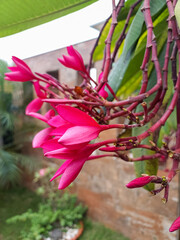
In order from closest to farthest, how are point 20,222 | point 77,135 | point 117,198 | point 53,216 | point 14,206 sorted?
point 77,135 → point 117,198 → point 53,216 → point 20,222 → point 14,206

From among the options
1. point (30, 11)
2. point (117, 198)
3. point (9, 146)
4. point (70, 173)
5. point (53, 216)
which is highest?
point (30, 11)

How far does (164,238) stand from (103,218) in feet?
2.24

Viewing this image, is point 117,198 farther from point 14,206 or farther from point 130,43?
point 130,43

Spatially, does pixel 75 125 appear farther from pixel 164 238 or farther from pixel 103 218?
pixel 103 218

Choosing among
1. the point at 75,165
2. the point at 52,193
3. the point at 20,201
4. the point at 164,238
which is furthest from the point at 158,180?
the point at 20,201

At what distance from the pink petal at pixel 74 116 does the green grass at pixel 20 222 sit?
1.76 m

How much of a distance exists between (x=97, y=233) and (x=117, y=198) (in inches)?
13.7

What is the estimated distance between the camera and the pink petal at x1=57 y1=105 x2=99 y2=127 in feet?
0.40

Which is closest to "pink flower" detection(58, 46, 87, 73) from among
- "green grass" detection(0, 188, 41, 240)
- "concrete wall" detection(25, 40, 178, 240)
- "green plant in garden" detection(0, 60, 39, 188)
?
"concrete wall" detection(25, 40, 178, 240)

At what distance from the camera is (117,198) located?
170 cm

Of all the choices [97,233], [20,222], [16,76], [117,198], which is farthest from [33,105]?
[20,222]

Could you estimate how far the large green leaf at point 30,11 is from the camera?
0.73 ft

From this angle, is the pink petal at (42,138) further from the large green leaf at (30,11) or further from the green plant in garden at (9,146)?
the green plant in garden at (9,146)

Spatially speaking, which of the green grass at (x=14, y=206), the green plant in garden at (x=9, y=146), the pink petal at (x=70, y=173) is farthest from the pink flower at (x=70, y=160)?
the green plant in garden at (x=9, y=146)
